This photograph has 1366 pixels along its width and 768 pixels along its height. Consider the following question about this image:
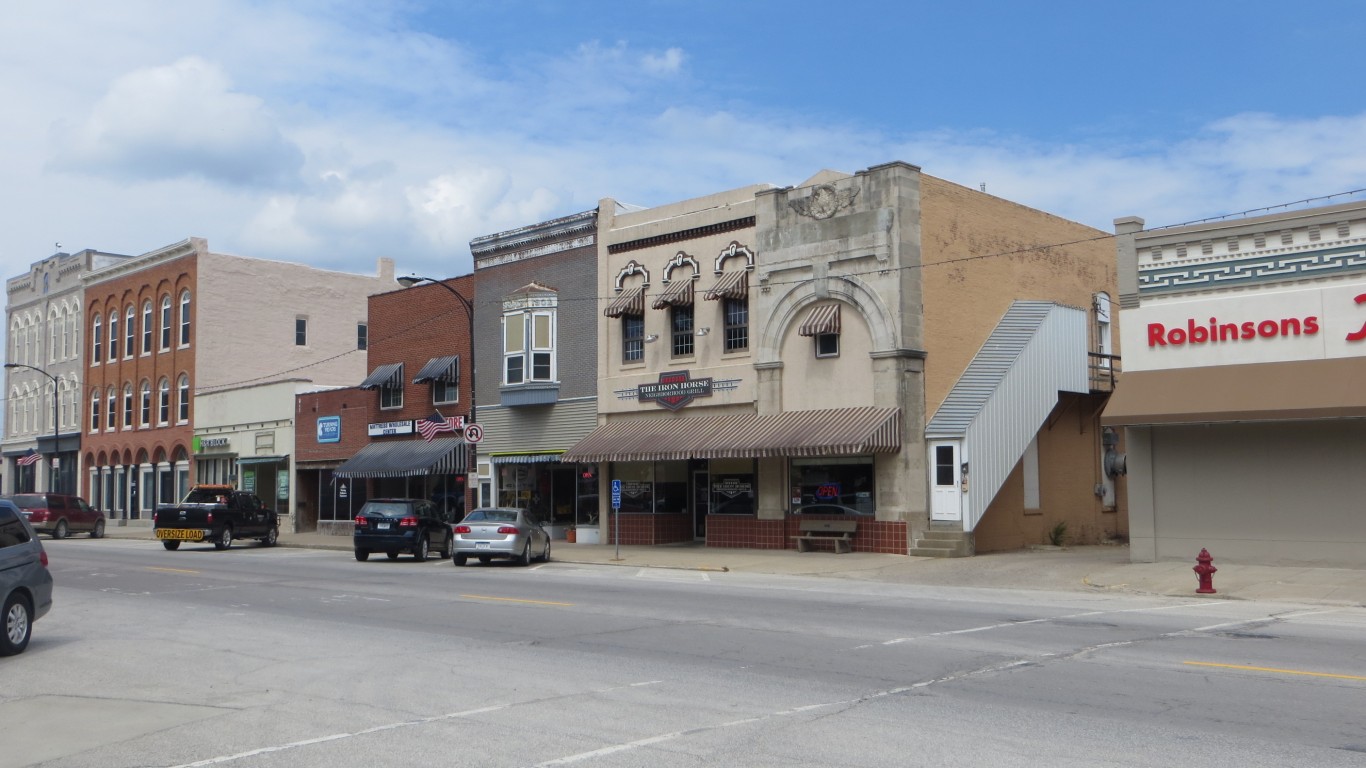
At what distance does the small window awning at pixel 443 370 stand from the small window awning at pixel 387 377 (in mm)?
1676

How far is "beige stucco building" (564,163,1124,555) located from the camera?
2758 centimetres

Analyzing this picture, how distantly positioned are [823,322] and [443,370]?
588 inches

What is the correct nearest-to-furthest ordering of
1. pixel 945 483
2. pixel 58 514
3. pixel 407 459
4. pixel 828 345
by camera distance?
1. pixel 945 483
2. pixel 828 345
3. pixel 407 459
4. pixel 58 514

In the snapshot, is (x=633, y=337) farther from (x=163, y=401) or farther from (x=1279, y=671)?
(x=163, y=401)

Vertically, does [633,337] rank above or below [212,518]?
above

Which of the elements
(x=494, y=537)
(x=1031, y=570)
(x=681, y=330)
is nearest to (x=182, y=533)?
(x=494, y=537)

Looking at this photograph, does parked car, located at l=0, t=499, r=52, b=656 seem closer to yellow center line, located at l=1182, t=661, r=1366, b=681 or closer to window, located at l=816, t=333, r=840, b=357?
yellow center line, located at l=1182, t=661, r=1366, b=681

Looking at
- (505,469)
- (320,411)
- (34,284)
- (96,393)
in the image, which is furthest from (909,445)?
(34,284)

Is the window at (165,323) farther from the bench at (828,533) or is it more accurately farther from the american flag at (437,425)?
the bench at (828,533)

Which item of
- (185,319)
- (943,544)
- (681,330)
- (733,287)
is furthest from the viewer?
(185,319)

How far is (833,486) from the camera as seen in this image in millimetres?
29047

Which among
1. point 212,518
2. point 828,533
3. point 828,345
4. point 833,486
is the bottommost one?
point 828,533

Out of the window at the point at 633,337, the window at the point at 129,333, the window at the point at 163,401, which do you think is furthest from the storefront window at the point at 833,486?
the window at the point at 129,333

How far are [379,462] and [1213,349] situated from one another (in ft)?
88.8
